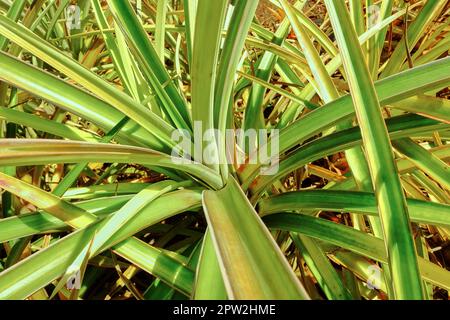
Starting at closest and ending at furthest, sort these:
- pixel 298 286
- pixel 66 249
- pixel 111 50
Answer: pixel 298 286, pixel 66 249, pixel 111 50

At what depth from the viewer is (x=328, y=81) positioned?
62 centimetres

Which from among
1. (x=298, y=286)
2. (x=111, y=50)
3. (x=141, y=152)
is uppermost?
(x=111, y=50)

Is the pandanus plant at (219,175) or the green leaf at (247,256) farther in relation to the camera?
the pandanus plant at (219,175)

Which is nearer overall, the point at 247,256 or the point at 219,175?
the point at 247,256

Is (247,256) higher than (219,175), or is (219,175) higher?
(219,175)

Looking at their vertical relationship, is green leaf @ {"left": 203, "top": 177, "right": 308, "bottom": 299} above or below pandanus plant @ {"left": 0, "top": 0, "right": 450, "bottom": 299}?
below

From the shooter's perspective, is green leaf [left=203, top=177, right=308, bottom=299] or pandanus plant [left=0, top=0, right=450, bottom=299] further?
pandanus plant [left=0, top=0, right=450, bottom=299]

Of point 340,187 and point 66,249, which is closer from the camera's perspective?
point 66,249

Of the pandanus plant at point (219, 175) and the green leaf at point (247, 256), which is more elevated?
the pandanus plant at point (219, 175)

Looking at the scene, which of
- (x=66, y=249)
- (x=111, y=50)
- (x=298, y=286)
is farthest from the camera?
(x=111, y=50)

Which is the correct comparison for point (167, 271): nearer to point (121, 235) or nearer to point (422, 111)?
point (121, 235)
